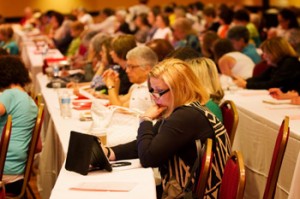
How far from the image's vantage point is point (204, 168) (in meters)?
2.74

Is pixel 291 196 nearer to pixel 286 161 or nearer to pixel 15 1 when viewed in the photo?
pixel 286 161

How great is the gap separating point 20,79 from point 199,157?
1.80 meters

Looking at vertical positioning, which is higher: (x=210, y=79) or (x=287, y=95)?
(x=210, y=79)

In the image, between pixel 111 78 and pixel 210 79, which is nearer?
pixel 210 79

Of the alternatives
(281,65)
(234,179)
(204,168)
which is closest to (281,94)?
(281,65)

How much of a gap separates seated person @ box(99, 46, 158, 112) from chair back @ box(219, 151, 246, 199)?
1.79 metres

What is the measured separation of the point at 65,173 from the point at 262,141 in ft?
5.88

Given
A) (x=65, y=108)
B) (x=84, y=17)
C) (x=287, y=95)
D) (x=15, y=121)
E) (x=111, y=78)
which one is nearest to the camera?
(x=15, y=121)

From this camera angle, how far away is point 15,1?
20.1 meters

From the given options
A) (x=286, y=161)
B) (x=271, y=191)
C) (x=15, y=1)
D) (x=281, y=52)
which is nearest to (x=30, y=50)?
(x=281, y=52)

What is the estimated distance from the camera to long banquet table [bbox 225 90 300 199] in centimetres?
387

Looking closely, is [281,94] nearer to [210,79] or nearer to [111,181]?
[210,79]

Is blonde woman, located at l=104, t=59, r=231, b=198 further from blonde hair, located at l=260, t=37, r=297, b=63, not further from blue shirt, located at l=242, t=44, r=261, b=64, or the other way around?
blue shirt, located at l=242, t=44, r=261, b=64

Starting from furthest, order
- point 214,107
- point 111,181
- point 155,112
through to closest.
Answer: point 214,107
point 155,112
point 111,181
